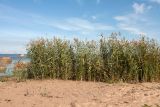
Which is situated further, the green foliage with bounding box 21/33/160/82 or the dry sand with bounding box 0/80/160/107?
the green foliage with bounding box 21/33/160/82

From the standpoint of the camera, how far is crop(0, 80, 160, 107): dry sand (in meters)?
9.56

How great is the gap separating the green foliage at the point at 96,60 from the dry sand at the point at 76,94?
2.48 ft

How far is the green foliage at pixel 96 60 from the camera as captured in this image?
45.5 feet

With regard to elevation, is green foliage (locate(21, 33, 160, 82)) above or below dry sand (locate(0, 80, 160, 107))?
above

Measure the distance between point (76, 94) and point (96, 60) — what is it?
3.47 metres

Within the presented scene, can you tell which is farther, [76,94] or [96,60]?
[96,60]

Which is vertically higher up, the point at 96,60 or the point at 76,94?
the point at 96,60

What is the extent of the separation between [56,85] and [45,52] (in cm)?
211

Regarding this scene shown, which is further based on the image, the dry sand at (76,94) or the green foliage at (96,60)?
the green foliage at (96,60)

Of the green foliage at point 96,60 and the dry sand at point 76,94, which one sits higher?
the green foliage at point 96,60

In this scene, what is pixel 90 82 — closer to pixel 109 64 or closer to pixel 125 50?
pixel 109 64

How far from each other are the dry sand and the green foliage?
76 cm

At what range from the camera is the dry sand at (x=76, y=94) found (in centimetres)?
956

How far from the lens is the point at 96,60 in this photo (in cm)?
1412
